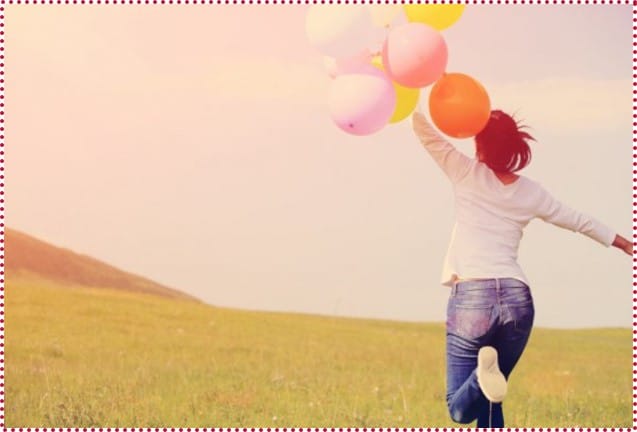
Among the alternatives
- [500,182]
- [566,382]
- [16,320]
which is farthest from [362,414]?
[16,320]

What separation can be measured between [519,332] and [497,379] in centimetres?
30

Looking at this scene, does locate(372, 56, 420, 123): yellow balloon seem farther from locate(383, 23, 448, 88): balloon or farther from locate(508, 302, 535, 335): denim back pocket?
locate(508, 302, 535, 335): denim back pocket

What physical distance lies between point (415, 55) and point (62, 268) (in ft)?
43.8

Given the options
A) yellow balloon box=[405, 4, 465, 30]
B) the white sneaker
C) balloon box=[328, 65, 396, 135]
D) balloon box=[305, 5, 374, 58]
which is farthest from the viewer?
yellow balloon box=[405, 4, 465, 30]

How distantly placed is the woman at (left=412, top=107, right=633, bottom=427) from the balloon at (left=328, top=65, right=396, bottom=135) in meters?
0.22

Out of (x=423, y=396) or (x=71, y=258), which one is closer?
(x=423, y=396)

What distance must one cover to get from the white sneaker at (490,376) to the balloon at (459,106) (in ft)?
4.10

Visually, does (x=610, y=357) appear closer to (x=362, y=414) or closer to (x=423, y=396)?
(x=423, y=396)

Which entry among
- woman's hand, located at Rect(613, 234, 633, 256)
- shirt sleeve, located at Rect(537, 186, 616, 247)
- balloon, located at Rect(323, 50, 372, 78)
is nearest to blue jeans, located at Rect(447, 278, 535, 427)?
shirt sleeve, located at Rect(537, 186, 616, 247)

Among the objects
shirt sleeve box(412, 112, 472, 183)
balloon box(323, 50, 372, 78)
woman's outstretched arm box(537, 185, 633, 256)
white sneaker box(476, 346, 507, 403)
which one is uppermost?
balloon box(323, 50, 372, 78)

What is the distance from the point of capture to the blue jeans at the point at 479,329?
4.98 metres

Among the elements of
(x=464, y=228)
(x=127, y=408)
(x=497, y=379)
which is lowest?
(x=127, y=408)

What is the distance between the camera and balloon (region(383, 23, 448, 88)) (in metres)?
5.25

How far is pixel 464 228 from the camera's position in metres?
5.17
